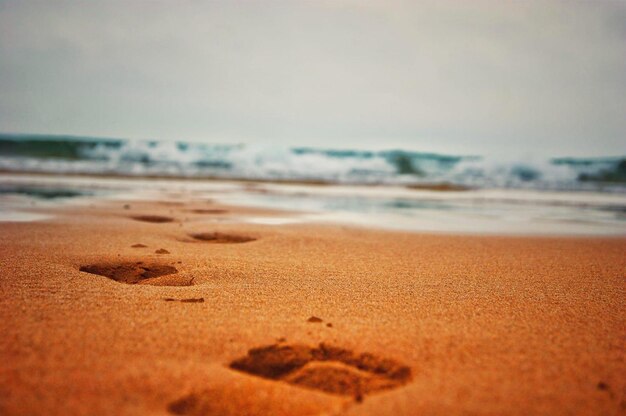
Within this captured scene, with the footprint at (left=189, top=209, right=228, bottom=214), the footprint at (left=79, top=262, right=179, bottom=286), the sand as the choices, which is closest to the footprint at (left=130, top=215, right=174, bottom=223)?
the footprint at (left=189, top=209, right=228, bottom=214)

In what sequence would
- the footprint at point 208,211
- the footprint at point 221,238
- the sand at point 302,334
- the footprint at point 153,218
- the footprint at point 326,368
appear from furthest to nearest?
the footprint at point 208,211, the footprint at point 153,218, the footprint at point 221,238, the footprint at point 326,368, the sand at point 302,334

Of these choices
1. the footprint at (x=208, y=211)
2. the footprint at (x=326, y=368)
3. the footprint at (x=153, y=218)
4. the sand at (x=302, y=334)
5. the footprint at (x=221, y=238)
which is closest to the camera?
the sand at (x=302, y=334)

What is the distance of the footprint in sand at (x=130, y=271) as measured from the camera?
3.99m

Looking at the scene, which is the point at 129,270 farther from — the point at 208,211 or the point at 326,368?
the point at 208,211

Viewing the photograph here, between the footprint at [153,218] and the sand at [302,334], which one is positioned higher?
the sand at [302,334]

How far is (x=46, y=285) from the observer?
11.2ft

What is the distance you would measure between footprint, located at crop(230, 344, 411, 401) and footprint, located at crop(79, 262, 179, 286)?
2004mm

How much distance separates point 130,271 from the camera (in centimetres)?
414

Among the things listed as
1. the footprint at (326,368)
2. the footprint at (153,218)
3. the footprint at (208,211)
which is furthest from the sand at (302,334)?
the footprint at (208,211)

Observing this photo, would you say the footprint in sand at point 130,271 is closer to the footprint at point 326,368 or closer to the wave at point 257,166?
the footprint at point 326,368

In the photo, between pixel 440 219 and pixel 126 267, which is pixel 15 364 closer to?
pixel 126 267

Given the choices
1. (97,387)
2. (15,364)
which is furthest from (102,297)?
(97,387)

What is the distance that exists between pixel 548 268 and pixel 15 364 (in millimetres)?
4561

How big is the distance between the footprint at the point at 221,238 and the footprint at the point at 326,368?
3967mm
